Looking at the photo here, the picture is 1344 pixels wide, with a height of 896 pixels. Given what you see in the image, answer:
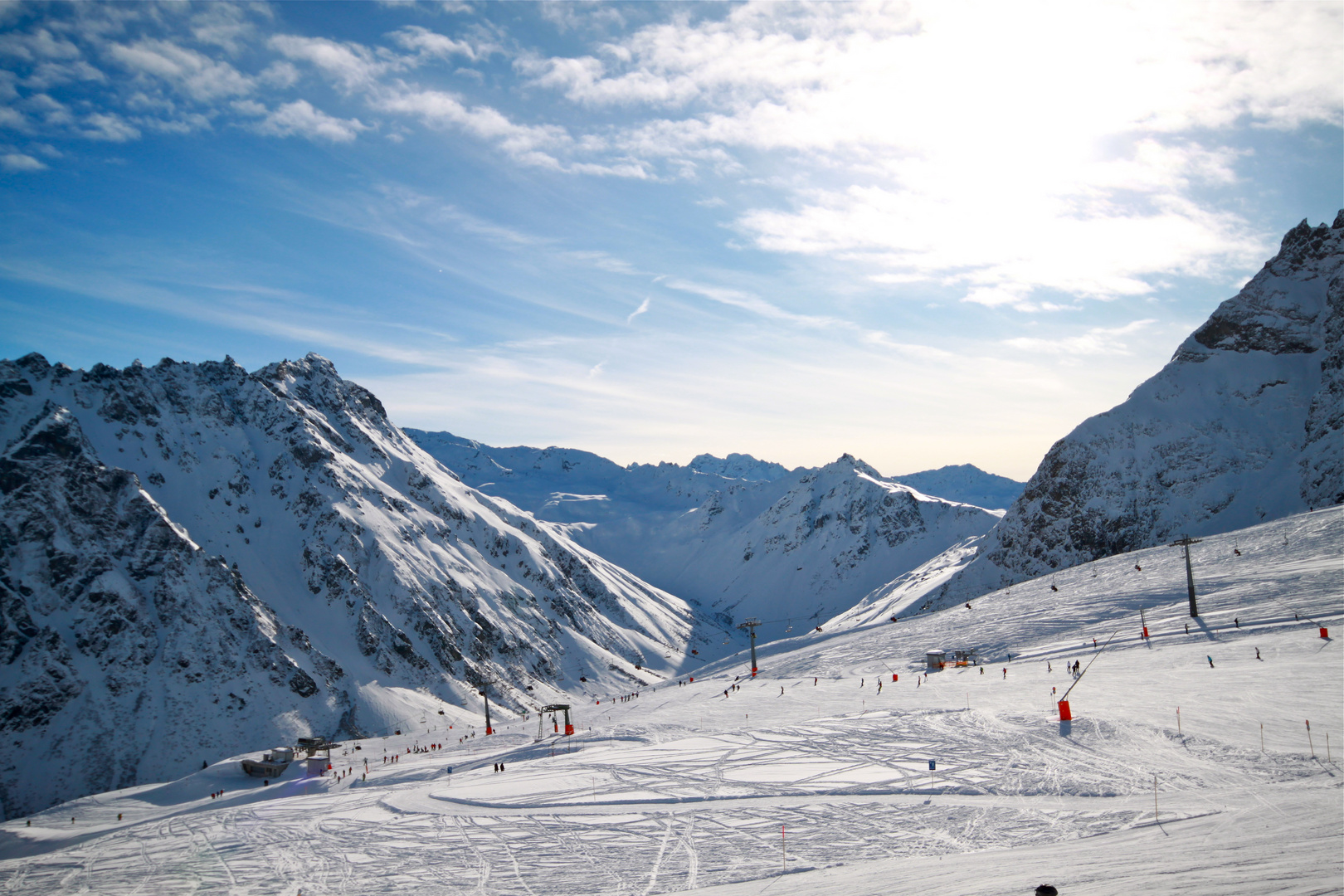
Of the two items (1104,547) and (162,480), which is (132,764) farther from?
(1104,547)

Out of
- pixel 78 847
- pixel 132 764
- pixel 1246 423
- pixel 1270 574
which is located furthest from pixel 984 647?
pixel 132 764

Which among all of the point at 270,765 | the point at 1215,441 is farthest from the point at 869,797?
the point at 1215,441

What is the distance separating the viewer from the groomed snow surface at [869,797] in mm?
19453

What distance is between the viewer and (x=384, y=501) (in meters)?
155

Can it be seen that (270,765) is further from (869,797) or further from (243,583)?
(243,583)

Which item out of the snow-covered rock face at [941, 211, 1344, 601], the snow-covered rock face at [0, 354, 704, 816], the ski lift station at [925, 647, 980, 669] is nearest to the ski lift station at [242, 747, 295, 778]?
the ski lift station at [925, 647, 980, 669]

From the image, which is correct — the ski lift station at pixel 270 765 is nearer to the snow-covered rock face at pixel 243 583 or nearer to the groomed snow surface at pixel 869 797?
the groomed snow surface at pixel 869 797

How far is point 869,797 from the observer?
26.2 meters

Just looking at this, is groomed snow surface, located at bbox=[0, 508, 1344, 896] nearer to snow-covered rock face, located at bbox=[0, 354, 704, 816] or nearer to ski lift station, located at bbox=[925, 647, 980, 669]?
ski lift station, located at bbox=[925, 647, 980, 669]

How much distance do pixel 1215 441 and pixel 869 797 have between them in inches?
4631

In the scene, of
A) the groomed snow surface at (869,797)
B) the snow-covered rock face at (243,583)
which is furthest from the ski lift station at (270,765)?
the snow-covered rock face at (243,583)

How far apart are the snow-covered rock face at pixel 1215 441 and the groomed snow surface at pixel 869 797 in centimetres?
6124

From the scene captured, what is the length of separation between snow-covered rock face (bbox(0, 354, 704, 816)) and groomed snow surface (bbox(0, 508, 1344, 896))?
210 feet

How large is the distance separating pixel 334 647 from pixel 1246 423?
154625 mm
